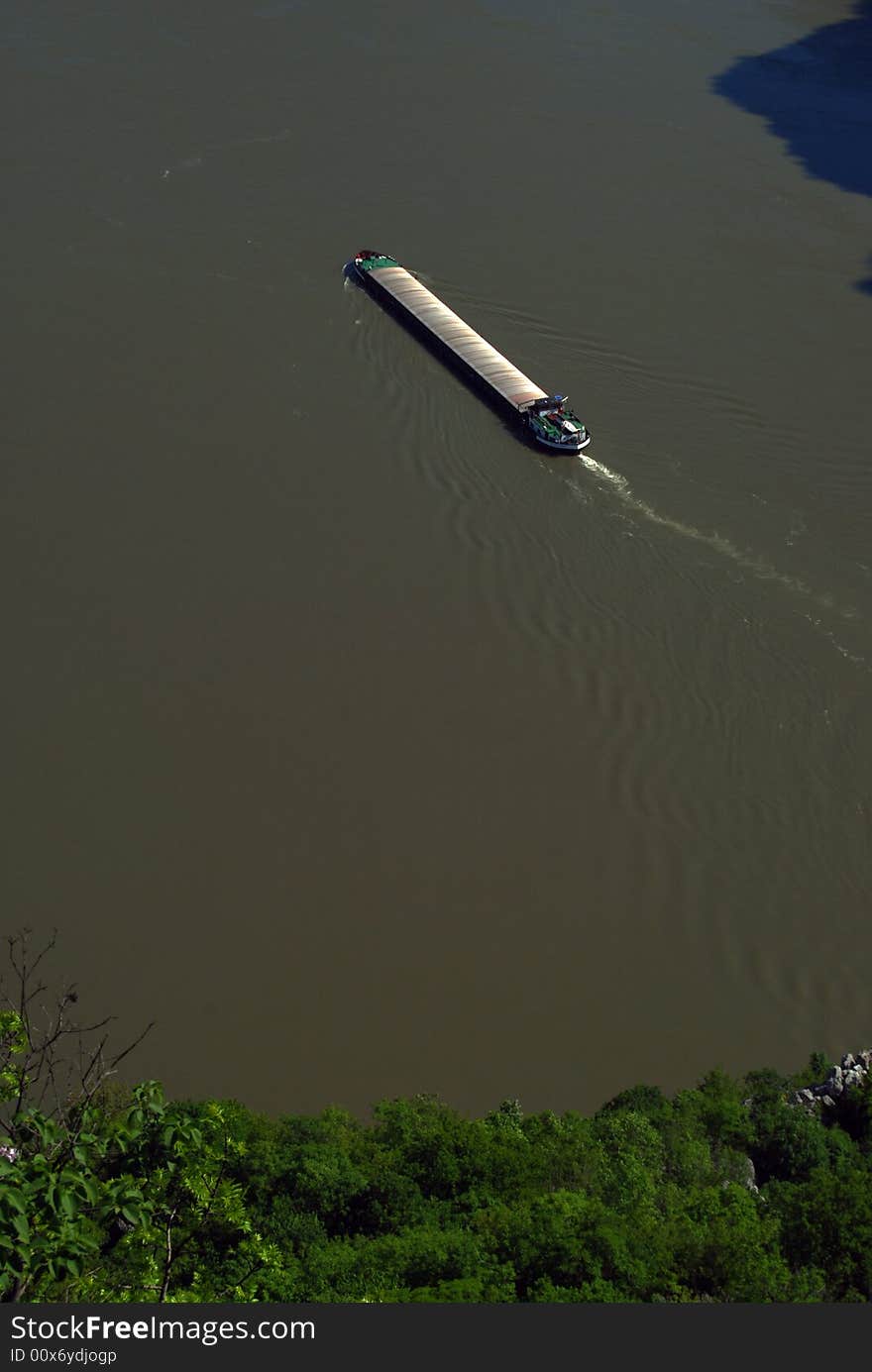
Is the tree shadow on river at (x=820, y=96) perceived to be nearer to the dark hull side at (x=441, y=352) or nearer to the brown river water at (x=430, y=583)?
the brown river water at (x=430, y=583)

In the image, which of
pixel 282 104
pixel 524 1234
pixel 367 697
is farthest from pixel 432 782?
pixel 282 104

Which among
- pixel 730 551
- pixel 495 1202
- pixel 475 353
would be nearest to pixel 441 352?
pixel 475 353

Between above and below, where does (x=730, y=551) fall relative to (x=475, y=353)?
below

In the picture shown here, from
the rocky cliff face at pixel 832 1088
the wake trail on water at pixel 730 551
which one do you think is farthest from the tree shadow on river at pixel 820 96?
the rocky cliff face at pixel 832 1088

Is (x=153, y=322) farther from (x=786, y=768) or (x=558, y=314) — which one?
(x=786, y=768)

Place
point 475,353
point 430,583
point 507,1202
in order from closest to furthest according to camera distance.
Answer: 1. point 507,1202
2. point 430,583
3. point 475,353

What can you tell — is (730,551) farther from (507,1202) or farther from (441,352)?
(507,1202)

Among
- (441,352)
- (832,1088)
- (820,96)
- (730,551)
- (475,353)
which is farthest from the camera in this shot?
(820,96)
